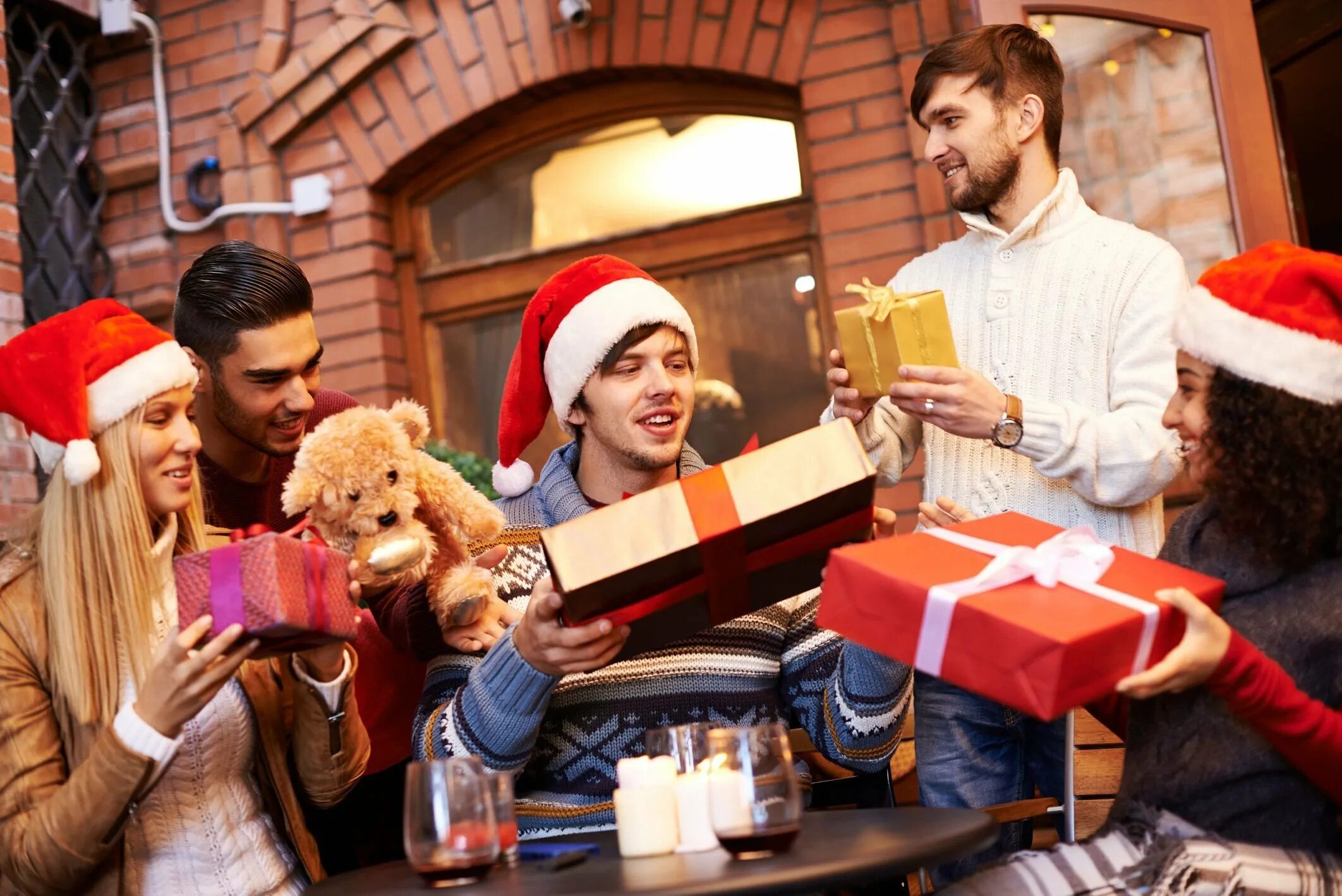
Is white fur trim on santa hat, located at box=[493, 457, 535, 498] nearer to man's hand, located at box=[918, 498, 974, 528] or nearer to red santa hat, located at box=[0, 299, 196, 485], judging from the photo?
red santa hat, located at box=[0, 299, 196, 485]

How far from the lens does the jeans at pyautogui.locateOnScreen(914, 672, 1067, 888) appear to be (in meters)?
2.11

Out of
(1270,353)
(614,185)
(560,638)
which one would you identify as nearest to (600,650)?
(560,638)

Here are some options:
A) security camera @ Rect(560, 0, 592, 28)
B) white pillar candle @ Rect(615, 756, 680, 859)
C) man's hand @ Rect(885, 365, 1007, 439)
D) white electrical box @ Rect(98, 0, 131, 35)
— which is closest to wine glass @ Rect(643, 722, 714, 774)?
white pillar candle @ Rect(615, 756, 680, 859)

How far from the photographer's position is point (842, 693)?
1.92m

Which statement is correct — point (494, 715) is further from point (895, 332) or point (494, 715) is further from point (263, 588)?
point (895, 332)

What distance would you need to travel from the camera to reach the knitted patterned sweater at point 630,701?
71.7 inches

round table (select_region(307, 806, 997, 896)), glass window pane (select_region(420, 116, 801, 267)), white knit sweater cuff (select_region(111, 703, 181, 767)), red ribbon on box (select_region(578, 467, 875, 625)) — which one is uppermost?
glass window pane (select_region(420, 116, 801, 267))

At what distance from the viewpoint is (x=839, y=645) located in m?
2.04

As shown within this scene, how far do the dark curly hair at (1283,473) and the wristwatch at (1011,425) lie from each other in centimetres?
51

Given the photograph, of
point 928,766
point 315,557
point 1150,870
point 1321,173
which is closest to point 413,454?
point 315,557

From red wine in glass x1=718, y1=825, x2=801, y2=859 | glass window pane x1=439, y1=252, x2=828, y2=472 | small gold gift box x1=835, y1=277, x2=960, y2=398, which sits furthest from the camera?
glass window pane x1=439, y1=252, x2=828, y2=472

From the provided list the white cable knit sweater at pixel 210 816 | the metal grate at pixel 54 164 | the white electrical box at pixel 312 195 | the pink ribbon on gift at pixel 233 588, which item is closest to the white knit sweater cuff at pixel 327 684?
the white cable knit sweater at pixel 210 816

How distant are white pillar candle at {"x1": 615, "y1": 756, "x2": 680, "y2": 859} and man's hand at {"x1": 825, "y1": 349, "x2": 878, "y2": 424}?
2.91 feet

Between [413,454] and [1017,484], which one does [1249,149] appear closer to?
[1017,484]
